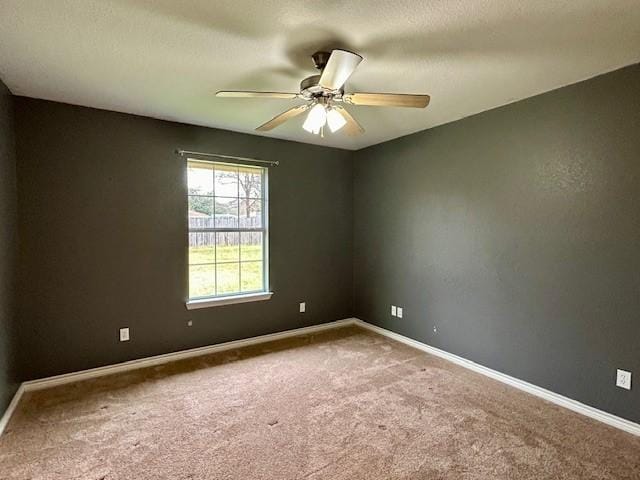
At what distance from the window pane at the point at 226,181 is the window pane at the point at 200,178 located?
8 centimetres

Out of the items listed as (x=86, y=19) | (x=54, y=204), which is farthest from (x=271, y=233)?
(x=86, y=19)

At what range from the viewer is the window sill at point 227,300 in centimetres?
354

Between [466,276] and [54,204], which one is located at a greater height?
[54,204]

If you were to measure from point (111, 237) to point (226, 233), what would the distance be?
1099 millimetres

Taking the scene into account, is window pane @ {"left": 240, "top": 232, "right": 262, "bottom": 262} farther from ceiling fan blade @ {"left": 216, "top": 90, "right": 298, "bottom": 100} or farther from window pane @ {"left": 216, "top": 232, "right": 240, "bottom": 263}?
ceiling fan blade @ {"left": 216, "top": 90, "right": 298, "bottom": 100}

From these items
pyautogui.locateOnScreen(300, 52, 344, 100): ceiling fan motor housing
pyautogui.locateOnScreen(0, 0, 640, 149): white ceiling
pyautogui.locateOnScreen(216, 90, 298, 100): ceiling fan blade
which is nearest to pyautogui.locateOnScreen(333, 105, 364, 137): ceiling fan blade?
pyautogui.locateOnScreen(300, 52, 344, 100): ceiling fan motor housing

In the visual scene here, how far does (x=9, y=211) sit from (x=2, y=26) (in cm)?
134

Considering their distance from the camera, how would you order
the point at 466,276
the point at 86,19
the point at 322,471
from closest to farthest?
the point at 86,19, the point at 322,471, the point at 466,276

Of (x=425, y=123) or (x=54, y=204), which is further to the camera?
(x=425, y=123)

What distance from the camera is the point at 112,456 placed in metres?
1.99

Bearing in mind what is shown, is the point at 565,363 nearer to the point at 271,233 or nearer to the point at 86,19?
the point at 271,233

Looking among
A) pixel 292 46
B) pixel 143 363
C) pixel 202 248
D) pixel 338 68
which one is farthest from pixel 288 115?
pixel 143 363

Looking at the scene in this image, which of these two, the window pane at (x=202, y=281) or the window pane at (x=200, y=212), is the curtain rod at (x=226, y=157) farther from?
the window pane at (x=202, y=281)

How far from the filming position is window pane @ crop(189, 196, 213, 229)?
3576 mm
